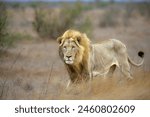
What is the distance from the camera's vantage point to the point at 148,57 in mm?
11656

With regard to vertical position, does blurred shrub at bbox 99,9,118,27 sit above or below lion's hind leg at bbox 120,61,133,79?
below

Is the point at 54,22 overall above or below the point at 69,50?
below

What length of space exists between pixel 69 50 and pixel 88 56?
0.38 meters

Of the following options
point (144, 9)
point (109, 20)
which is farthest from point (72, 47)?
point (144, 9)

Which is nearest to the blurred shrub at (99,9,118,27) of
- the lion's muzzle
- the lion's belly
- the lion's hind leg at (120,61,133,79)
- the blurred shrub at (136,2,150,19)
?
the blurred shrub at (136,2,150,19)

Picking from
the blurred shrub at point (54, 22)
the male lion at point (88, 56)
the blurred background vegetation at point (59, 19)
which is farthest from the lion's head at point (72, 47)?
the blurred shrub at point (54, 22)

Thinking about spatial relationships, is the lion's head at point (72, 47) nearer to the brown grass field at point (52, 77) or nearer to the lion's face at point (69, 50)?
the lion's face at point (69, 50)

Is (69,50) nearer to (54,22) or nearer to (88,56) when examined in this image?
(88,56)

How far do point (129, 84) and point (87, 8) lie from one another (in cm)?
1649

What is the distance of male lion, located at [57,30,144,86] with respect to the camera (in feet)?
22.9

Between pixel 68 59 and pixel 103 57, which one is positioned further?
pixel 103 57

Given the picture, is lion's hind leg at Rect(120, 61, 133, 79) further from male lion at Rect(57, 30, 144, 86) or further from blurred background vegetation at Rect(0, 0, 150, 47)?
blurred background vegetation at Rect(0, 0, 150, 47)

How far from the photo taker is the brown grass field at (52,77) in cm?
695

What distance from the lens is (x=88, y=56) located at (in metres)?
7.25
